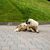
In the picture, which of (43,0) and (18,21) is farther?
(43,0)

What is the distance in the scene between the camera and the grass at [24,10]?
50.9ft

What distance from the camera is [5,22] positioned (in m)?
14.4

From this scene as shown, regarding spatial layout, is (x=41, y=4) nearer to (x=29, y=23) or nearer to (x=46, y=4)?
(x=46, y=4)

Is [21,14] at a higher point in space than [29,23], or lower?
lower

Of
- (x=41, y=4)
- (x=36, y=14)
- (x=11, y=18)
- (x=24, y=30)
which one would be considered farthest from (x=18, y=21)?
(x=24, y=30)

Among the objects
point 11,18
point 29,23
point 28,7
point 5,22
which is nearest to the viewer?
point 29,23

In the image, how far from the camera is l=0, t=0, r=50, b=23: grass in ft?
50.9

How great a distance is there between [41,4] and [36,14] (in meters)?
1.34

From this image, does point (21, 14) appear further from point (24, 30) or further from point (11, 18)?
point (24, 30)

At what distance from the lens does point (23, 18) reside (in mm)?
15609

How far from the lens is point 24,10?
16.3m

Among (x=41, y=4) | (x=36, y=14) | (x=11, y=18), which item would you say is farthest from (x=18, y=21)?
(x=41, y=4)

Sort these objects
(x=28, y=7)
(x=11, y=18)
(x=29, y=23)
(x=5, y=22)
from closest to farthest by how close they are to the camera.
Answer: (x=29, y=23)
(x=5, y=22)
(x=11, y=18)
(x=28, y=7)

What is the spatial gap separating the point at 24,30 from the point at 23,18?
5.05 metres
